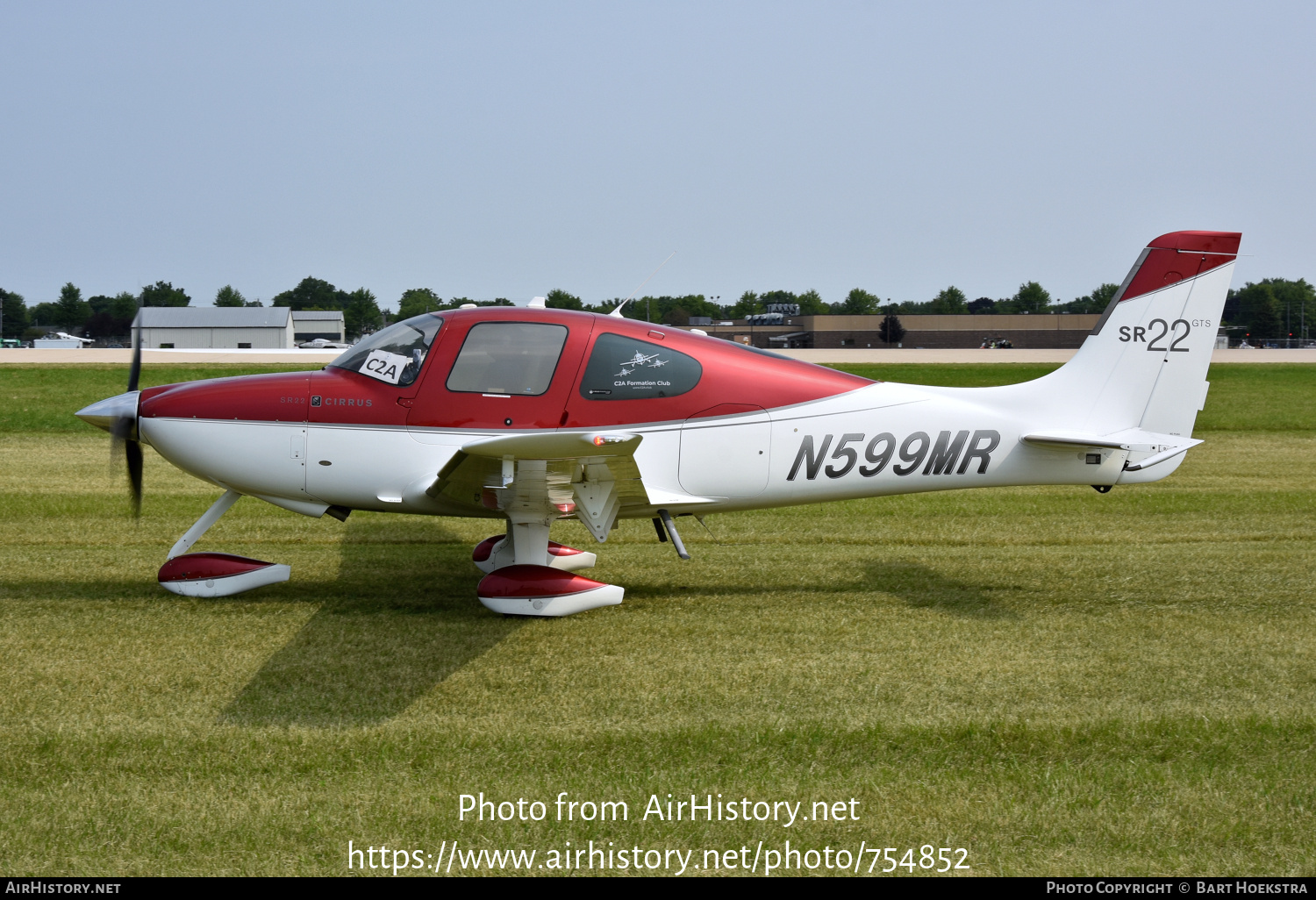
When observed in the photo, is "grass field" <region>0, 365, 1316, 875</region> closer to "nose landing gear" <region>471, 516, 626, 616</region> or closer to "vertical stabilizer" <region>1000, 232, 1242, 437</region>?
"nose landing gear" <region>471, 516, 626, 616</region>

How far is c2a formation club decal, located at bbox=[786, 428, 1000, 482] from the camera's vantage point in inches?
313

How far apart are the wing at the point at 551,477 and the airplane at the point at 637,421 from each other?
51 millimetres

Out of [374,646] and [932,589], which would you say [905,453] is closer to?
[932,589]

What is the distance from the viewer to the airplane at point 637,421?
296 inches

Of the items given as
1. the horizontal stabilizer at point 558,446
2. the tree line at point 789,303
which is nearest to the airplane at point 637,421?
the horizontal stabilizer at point 558,446

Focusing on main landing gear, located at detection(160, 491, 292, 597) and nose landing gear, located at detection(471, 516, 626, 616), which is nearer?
nose landing gear, located at detection(471, 516, 626, 616)

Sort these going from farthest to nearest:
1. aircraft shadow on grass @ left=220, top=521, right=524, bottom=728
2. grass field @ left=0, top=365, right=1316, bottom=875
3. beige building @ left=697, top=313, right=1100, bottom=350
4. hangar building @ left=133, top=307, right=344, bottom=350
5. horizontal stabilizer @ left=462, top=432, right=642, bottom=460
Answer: beige building @ left=697, top=313, right=1100, bottom=350
hangar building @ left=133, top=307, right=344, bottom=350
aircraft shadow on grass @ left=220, top=521, right=524, bottom=728
horizontal stabilizer @ left=462, top=432, right=642, bottom=460
grass field @ left=0, top=365, right=1316, bottom=875

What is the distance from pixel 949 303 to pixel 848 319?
3474 cm

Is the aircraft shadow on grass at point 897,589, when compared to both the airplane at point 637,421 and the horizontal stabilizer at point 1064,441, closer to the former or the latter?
the airplane at point 637,421

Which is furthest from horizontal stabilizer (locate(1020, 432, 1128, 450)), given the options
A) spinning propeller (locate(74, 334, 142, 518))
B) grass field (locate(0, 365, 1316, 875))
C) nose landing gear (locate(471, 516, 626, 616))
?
spinning propeller (locate(74, 334, 142, 518))

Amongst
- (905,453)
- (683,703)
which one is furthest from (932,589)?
(683,703)

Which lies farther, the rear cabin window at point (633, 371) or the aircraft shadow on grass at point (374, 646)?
the rear cabin window at point (633, 371)

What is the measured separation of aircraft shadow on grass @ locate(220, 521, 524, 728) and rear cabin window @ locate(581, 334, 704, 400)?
1842mm
